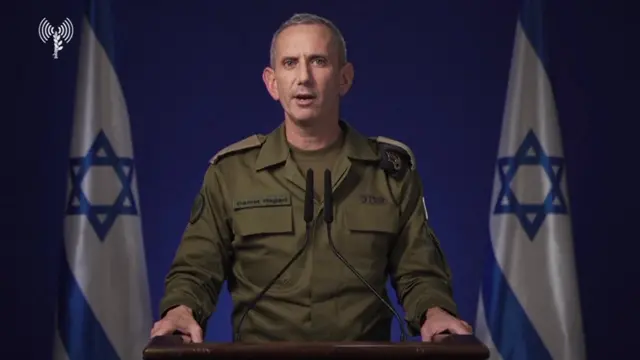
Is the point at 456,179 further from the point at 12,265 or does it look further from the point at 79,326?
the point at 12,265

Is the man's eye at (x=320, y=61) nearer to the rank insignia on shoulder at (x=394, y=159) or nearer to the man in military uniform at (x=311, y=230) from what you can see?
the man in military uniform at (x=311, y=230)

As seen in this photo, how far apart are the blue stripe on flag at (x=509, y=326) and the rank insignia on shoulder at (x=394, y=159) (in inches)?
39.5

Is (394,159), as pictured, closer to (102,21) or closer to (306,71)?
(306,71)

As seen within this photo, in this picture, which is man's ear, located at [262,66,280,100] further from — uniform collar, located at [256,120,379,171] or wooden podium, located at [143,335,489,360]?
wooden podium, located at [143,335,489,360]

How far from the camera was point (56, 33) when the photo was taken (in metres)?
3.36

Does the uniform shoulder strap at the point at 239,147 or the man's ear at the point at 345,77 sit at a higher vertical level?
the man's ear at the point at 345,77

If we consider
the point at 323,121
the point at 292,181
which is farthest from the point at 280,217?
the point at 323,121

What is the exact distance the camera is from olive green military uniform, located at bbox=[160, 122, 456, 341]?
6.32 ft

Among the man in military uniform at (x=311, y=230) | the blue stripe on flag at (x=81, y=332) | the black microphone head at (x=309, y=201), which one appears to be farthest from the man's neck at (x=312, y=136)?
the blue stripe on flag at (x=81, y=332)

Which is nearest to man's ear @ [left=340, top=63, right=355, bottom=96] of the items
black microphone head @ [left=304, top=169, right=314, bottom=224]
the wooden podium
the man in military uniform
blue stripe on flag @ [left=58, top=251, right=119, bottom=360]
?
the man in military uniform

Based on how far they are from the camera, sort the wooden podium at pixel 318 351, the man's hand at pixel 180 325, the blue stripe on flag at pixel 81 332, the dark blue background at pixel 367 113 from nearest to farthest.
→ 1. the wooden podium at pixel 318 351
2. the man's hand at pixel 180 325
3. the blue stripe on flag at pixel 81 332
4. the dark blue background at pixel 367 113

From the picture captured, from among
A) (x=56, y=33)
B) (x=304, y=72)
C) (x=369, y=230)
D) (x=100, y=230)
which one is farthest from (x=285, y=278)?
(x=56, y=33)

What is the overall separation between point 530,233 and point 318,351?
5.52ft

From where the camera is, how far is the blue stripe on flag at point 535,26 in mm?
3016
